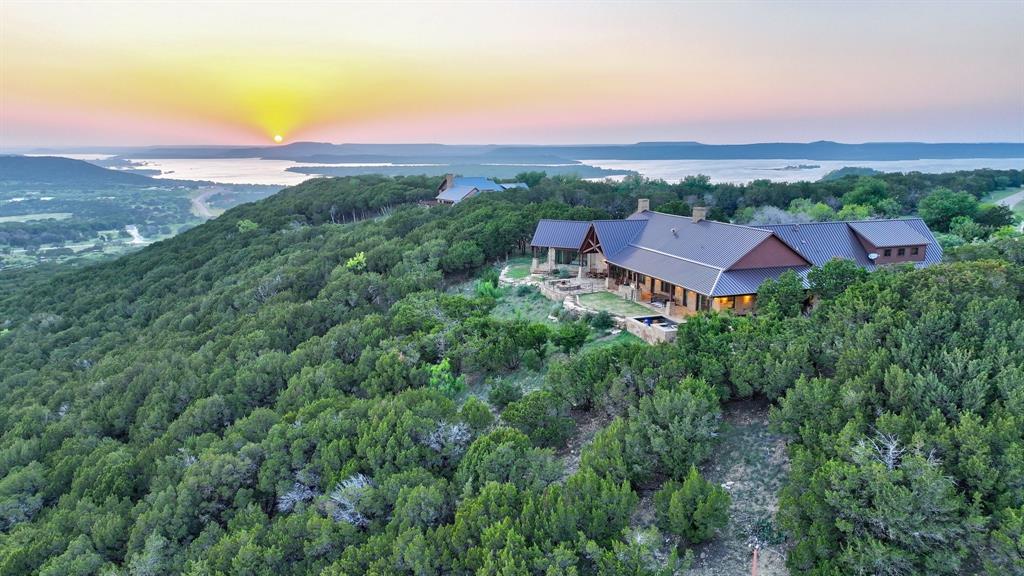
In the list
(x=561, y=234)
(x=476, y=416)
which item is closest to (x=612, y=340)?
(x=476, y=416)

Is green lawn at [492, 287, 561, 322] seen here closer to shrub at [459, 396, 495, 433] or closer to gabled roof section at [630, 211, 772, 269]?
gabled roof section at [630, 211, 772, 269]

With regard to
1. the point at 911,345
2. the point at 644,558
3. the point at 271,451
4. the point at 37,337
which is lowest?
the point at 37,337

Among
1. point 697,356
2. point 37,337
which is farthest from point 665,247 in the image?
point 37,337

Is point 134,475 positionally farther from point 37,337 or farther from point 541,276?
point 37,337

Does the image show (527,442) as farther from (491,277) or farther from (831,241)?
(831,241)

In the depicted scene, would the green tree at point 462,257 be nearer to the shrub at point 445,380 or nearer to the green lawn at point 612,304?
the green lawn at point 612,304

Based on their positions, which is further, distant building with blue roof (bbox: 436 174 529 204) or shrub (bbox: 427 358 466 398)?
distant building with blue roof (bbox: 436 174 529 204)

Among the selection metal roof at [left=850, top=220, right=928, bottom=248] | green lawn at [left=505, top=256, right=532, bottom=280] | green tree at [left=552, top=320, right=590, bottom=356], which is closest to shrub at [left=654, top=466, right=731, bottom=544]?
green tree at [left=552, top=320, right=590, bottom=356]

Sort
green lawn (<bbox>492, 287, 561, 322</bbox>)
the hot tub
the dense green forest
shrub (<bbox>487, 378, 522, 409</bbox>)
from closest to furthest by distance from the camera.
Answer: the dense green forest → shrub (<bbox>487, 378, 522, 409</bbox>) → the hot tub → green lawn (<bbox>492, 287, 561, 322</bbox>)
